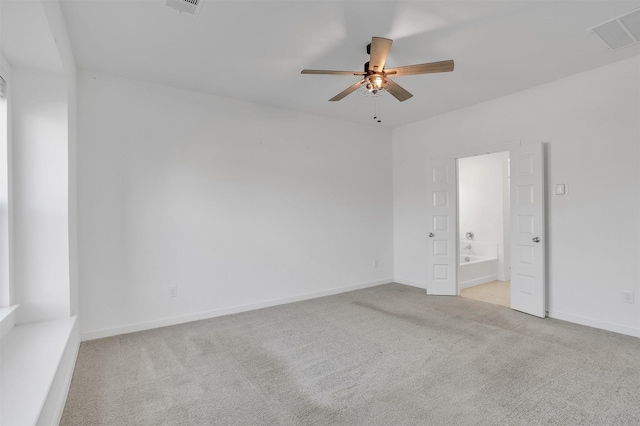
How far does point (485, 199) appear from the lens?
20.3ft

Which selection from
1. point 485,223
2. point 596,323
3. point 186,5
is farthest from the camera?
point 485,223

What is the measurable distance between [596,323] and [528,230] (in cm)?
113

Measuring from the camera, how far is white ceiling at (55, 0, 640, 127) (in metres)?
2.31

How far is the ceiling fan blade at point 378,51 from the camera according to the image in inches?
87.4

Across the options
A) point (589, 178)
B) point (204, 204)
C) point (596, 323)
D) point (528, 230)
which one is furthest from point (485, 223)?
point (204, 204)

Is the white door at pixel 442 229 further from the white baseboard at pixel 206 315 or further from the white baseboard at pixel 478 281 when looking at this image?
the white baseboard at pixel 206 315

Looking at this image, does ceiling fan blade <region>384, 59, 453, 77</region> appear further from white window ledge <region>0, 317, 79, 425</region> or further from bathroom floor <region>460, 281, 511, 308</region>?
bathroom floor <region>460, 281, 511, 308</region>

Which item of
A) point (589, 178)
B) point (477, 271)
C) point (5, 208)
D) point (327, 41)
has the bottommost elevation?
point (477, 271)

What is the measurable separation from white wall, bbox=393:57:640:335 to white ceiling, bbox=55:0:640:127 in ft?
0.87

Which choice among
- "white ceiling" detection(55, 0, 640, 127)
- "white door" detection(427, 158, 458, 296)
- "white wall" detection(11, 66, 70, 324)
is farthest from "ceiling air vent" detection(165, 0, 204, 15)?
"white door" detection(427, 158, 458, 296)

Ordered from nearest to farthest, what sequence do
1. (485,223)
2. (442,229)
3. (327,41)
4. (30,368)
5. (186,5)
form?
(30,368)
(186,5)
(327,41)
(442,229)
(485,223)

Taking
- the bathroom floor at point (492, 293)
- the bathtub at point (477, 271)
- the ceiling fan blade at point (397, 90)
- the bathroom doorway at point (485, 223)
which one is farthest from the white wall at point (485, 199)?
the ceiling fan blade at point (397, 90)

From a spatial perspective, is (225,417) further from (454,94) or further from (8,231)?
(454,94)

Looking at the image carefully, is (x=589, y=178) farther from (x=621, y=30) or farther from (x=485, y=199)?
(x=485, y=199)
